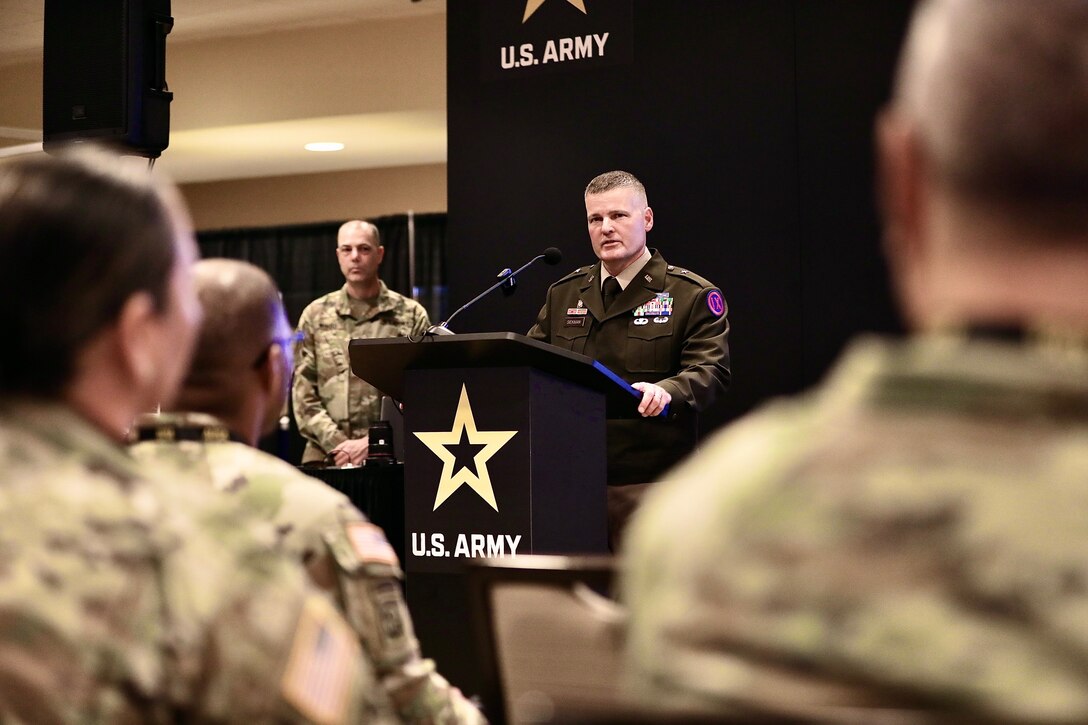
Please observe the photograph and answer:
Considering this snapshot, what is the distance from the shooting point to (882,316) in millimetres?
4969

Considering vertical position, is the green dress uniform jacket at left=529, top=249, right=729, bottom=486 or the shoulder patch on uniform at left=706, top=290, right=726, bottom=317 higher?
the shoulder patch on uniform at left=706, top=290, right=726, bottom=317

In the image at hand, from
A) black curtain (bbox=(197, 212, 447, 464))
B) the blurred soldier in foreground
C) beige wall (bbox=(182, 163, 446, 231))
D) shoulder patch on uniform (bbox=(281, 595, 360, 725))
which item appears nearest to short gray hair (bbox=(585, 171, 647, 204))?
the blurred soldier in foreground

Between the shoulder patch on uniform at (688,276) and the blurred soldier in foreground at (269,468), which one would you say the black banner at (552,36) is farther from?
the blurred soldier in foreground at (269,468)

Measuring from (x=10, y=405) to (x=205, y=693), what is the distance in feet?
0.87

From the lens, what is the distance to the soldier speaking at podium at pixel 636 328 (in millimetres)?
4184

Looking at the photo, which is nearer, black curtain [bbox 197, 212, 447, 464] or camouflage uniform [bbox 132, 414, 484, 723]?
camouflage uniform [bbox 132, 414, 484, 723]

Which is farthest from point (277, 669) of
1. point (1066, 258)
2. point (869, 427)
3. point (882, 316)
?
point (882, 316)

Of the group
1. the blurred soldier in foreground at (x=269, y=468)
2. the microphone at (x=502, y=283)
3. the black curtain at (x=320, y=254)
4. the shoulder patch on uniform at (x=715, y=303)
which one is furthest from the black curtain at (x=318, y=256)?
the blurred soldier in foreground at (x=269, y=468)

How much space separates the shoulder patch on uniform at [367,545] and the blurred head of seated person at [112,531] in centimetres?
35

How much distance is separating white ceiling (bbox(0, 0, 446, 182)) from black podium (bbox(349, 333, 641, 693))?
406 cm

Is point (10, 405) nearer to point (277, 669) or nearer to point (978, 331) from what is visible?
point (277, 669)

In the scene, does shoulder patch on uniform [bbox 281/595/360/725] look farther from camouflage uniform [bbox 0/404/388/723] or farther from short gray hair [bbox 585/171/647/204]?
short gray hair [bbox 585/171/647/204]

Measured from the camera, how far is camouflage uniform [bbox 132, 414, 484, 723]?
1305mm

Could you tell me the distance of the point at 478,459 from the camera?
321 cm
